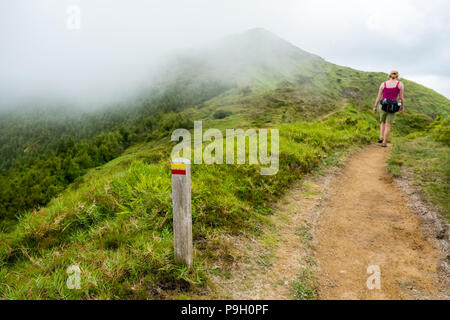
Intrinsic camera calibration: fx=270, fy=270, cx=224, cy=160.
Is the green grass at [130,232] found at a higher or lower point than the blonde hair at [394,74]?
lower

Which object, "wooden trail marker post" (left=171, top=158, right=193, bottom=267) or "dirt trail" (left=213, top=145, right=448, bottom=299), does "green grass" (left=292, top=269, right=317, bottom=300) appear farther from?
"wooden trail marker post" (left=171, top=158, right=193, bottom=267)

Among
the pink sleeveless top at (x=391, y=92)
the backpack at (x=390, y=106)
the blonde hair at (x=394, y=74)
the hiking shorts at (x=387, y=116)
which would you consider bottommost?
the hiking shorts at (x=387, y=116)

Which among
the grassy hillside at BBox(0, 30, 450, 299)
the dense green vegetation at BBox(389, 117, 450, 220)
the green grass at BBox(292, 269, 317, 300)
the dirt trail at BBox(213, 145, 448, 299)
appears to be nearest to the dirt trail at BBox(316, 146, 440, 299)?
the dirt trail at BBox(213, 145, 448, 299)

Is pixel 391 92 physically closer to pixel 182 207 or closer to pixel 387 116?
pixel 387 116

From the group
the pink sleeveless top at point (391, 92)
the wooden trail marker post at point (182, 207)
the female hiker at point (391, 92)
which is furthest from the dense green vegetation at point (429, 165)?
the wooden trail marker post at point (182, 207)

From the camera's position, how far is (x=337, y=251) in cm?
542

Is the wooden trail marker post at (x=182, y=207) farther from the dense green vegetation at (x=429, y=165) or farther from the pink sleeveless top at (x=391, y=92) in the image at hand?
the pink sleeveless top at (x=391, y=92)

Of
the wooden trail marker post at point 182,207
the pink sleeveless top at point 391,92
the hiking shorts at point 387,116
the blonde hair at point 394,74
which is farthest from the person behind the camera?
the hiking shorts at point 387,116

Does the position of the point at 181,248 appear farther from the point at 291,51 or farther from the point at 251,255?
the point at 291,51

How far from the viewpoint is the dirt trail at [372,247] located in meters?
4.36

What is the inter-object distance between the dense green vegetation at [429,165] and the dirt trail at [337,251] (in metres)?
0.71
